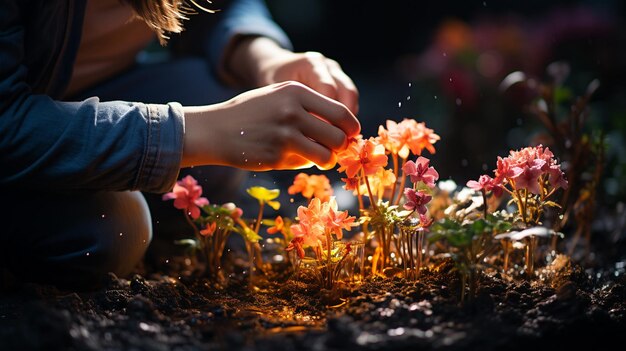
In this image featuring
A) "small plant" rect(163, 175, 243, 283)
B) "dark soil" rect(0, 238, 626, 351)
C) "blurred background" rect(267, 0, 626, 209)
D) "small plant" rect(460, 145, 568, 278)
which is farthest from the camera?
"blurred background" rect(267, 0, 626, 209)

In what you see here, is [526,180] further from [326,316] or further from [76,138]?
[76,138]

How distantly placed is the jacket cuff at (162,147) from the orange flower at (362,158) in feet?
1.10

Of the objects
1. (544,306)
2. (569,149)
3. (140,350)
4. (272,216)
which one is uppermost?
(569,149)

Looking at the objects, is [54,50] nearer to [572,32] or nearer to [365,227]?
[365,227]

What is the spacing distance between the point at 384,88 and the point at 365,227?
12.5 feet

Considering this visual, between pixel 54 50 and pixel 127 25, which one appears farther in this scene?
pixel 127 25

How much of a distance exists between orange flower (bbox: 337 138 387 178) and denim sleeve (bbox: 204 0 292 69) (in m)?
0.81

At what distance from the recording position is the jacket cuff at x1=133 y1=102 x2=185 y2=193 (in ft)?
4.05

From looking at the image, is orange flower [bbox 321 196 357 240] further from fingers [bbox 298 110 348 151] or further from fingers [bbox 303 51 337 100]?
fingers [bbox 303 51 337 100]

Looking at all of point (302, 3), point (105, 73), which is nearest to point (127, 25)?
point (105, 73)

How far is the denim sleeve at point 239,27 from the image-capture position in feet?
6.62

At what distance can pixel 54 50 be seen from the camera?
1.45 metres

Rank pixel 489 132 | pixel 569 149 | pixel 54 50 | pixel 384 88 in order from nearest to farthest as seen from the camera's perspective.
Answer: pixel 54 50
pixel 569 149
pixel 489 132
pixel 384 88

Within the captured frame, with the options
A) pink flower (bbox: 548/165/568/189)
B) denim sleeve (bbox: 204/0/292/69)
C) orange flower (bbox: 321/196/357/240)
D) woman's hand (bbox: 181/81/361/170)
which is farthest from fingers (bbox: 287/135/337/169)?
denim sleeve (bbox: 204/0/292/69)
